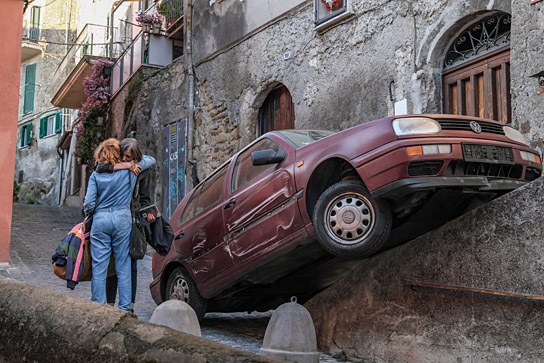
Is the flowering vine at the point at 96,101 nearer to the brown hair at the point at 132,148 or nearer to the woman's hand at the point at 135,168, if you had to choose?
the brown hair at the point at 132,148

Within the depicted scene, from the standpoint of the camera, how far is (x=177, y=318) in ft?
13.1

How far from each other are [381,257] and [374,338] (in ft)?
2.09

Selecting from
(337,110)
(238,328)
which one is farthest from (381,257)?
(337,110)

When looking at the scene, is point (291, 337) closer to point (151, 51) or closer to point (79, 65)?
point (151, 51)

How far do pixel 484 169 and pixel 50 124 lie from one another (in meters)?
34.0

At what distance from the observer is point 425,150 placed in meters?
4.57

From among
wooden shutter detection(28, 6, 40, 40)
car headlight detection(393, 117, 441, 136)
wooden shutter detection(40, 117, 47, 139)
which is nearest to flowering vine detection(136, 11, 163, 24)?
car headlight detection(393, 117, 441, 136)

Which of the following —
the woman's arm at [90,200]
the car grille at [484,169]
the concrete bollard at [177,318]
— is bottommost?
the concrete bollard at [177,318]

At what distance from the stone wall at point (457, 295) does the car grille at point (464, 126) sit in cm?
64

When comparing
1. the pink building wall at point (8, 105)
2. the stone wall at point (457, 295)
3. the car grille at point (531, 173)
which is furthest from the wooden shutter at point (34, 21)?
the car grille at point (531, 173)

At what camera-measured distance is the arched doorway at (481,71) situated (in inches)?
333

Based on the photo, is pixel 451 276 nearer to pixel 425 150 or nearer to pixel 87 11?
pixel 425 150

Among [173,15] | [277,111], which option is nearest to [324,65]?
[277,111]

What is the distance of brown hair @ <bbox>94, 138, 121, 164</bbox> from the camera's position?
5.75m
